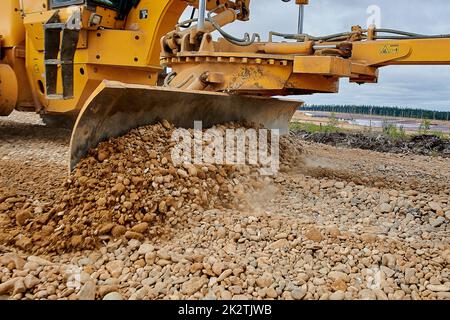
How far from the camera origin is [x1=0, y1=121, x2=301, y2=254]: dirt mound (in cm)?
300

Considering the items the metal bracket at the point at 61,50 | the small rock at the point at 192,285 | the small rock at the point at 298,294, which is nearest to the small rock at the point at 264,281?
the small rock at the point at 298,294

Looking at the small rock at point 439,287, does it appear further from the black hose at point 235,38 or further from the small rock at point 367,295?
the black hose at point 235,38

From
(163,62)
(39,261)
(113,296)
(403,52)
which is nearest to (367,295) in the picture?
(113,296)

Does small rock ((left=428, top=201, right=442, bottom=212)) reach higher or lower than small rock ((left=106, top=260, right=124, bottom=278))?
higher

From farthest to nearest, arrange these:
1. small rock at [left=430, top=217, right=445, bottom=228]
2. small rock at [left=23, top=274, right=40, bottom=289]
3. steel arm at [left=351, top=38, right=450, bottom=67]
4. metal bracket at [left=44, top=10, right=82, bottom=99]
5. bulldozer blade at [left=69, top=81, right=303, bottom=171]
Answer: metal bracket at [left=44, top=10, right=82, bottom=99], steel arm at [left=351, top=38, right=450, bottom=67], bulldozer blade at [left=69, top=81, right=303, bottom=171], small rock at [left=430, top=217, right=445, bottom=228], small rock at [left=23, top=274, right=40, bottom=289]

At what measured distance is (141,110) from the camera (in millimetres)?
3846

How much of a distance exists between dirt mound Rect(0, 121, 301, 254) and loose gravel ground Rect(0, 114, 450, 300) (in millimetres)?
56

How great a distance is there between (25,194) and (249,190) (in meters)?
1.82

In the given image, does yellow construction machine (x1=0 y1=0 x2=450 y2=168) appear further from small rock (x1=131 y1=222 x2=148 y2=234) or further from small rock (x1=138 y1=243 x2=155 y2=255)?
small rock (x1=138 y1=243 x2=155 y2=255)

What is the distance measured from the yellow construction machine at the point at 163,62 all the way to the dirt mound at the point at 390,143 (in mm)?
2723

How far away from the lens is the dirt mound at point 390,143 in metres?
8.38

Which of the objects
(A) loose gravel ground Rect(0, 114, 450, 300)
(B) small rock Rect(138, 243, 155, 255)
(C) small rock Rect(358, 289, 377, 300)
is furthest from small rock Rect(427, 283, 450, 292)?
(B) small rock Rect(138, 243, 155, 255)

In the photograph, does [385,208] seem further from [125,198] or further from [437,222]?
[125,198]

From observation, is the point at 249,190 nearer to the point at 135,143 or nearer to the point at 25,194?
the point at 135,143
